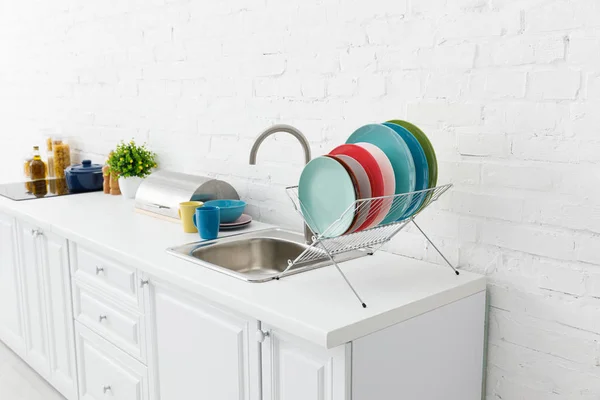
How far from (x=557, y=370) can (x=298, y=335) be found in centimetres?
71

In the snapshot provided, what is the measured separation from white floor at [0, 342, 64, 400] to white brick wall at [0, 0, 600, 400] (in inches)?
46.6

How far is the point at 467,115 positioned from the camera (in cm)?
170

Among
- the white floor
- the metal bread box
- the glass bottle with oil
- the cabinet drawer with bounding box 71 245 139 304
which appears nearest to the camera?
the cabinet drawer with bounding box 71 245 139 304

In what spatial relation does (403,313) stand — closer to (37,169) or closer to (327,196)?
(327,196)

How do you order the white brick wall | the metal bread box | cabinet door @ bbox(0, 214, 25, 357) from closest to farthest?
the white brick wall, the metal bread box, cabinet door @ bbox(0, 214, 25, 357)

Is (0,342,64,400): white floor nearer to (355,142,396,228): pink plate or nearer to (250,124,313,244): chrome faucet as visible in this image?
(250,124,313,244): chrome faucet

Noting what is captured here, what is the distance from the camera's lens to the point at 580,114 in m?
1.48

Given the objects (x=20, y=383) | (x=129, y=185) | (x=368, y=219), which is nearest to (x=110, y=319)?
(x=129, y=185)

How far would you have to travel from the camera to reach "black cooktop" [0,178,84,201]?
2935 millimetres

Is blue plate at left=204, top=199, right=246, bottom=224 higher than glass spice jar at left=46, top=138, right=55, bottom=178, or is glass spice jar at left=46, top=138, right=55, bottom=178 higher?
glass spice jar at left=46, top=138, right=55, bottom=178

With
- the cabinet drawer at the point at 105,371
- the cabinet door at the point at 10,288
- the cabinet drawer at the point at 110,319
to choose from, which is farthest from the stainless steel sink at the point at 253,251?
the cabinet door at the point at 10,288

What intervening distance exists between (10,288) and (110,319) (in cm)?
101

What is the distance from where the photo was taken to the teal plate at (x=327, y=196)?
1.55m

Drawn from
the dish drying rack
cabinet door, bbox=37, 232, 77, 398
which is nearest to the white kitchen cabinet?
cabinet door, bbox=37, 232, 77, 398
